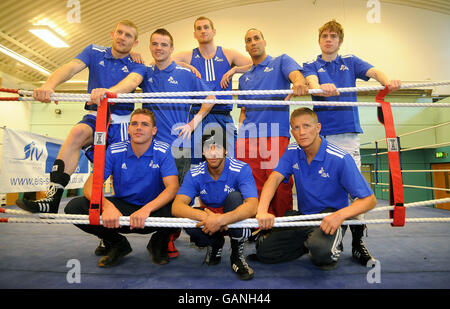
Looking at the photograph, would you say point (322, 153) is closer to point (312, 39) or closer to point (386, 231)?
point (386, 231)

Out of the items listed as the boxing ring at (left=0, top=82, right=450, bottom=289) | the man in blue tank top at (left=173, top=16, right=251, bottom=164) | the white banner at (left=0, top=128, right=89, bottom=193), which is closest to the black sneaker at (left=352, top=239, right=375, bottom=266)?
the boxing ring at (left=0, top=82, right=450, bottom=289)

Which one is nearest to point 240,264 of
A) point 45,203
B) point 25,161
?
point 45,203

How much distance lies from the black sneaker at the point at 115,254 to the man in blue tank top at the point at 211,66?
0.92 m

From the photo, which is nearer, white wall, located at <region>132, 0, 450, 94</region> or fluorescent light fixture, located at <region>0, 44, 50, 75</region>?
fluorescent light fixture, located at <region>0, 44, 50, 75</region>

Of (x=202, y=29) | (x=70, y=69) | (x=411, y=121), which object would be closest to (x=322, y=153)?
(x=202, y=29)

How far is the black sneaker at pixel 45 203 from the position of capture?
1470 mm

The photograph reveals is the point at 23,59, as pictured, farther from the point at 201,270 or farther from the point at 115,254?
the point at 201,270

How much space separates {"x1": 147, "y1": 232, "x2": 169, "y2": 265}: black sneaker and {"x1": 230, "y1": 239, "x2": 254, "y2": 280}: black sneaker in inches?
20.0

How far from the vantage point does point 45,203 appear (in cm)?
157

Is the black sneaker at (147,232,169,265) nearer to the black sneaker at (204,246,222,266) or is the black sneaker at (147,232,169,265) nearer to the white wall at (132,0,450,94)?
the black sneaker at (204,246,222,266)

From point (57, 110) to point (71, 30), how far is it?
3640 millimetres

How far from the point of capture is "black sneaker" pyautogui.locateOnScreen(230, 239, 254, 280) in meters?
1.51

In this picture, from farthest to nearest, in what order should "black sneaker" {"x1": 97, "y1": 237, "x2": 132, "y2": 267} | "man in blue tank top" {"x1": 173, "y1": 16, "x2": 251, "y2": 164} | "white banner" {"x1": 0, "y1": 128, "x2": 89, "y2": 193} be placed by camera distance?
"white banner" {"x1": 0, "y1": 128, "x2": 89, "y2": 193}
"man in blue tank top" {"x1": 173, "y1": 16, "x2": 251, "y2": 164}
"black sneaker" {"x1": 97, "y1": 237, "x2": 132, "y2": 267}

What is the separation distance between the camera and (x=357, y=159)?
2.09 metres
